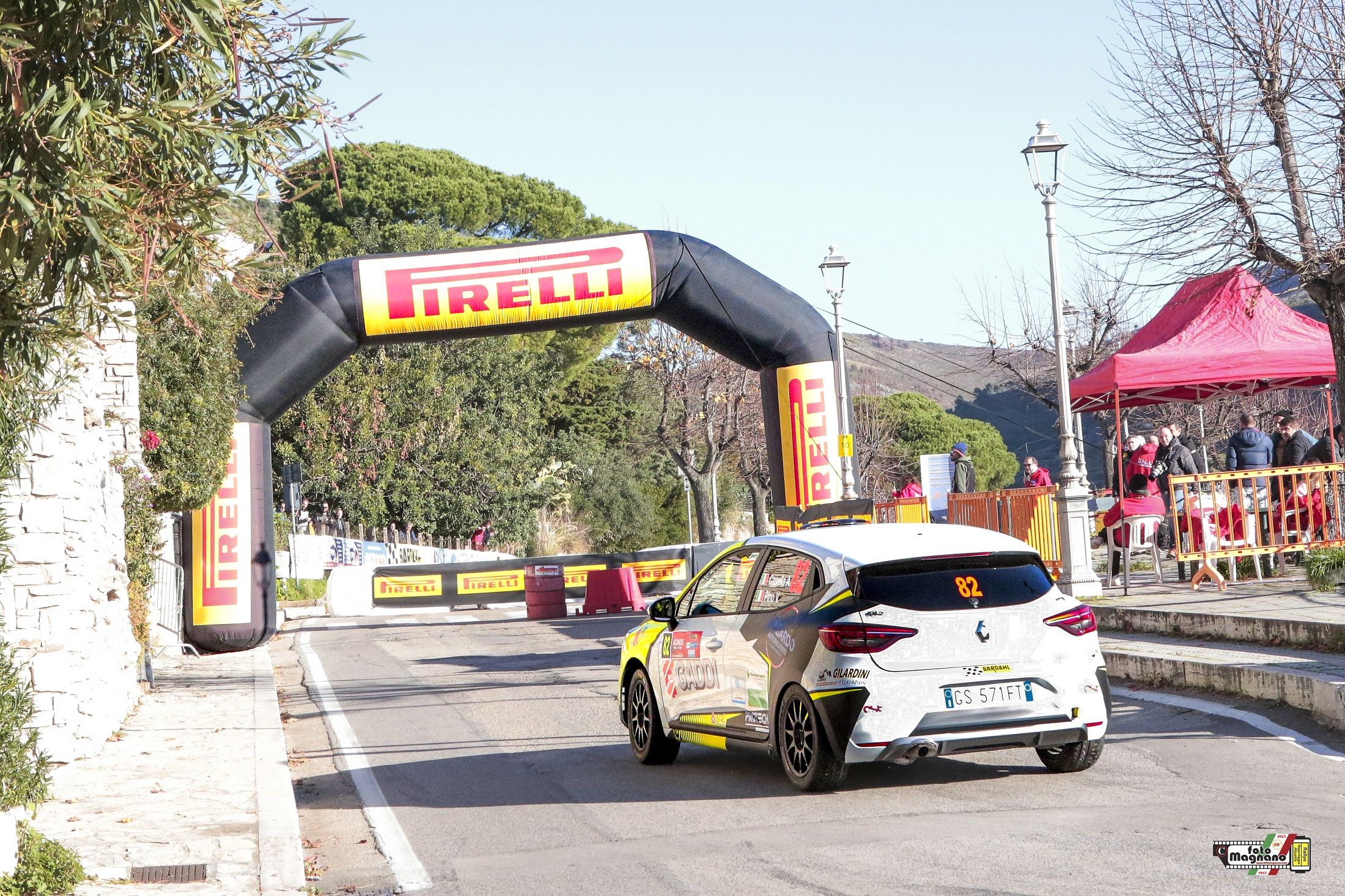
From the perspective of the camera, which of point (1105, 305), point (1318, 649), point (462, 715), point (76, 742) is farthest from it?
point (1105, 305)

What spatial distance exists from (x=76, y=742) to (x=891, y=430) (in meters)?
72.6

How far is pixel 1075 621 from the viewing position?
802cm

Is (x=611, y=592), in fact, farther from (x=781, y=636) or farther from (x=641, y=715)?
(x=781, y=636)

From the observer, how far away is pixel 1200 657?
11.8 metres

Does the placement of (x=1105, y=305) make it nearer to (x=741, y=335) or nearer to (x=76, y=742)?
(x=741, y=335)

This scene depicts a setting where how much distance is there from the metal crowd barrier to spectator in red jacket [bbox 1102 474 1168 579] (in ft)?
2.56

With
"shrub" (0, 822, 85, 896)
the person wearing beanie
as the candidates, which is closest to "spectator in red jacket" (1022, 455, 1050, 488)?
the person wearing beanie

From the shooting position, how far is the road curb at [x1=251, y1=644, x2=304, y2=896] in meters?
6.54

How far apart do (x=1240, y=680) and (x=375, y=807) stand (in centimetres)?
638

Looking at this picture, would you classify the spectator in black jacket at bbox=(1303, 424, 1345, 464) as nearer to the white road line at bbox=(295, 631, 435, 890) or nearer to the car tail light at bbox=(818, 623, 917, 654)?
the car tail light at bbox=(818, 623, 917, 654)

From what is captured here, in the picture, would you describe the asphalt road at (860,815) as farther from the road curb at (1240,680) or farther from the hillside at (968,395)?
the hillside at (968,395)

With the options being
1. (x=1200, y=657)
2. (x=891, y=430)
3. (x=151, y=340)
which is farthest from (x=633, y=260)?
(x=891, y=430)

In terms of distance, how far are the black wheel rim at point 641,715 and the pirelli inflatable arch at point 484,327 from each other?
33.3 ft

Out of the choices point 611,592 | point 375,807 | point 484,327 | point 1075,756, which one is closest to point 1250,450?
point 484,327
